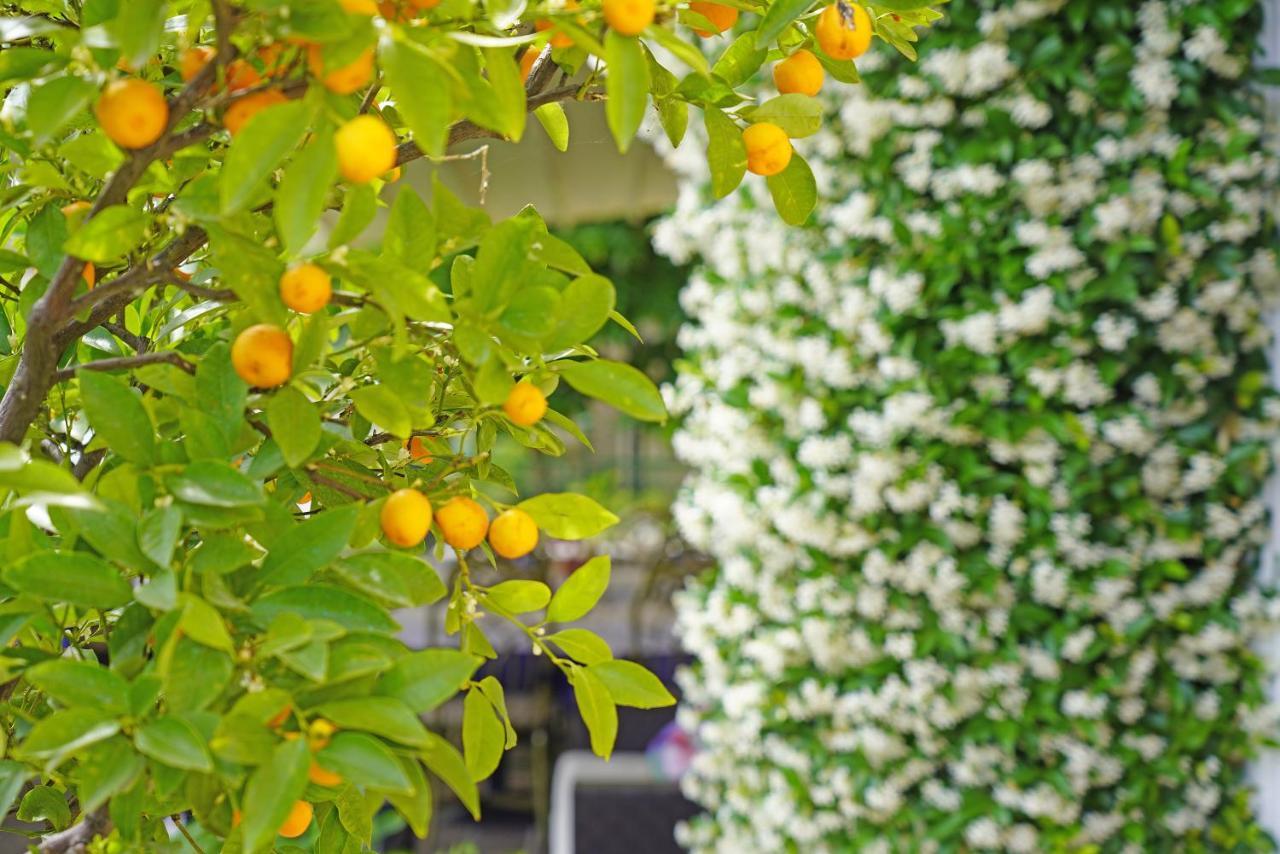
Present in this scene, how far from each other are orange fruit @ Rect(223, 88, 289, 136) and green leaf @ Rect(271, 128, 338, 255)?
50 millimetres

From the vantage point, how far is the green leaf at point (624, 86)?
365 mm

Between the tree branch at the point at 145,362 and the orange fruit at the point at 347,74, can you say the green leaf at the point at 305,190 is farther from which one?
the tree branch at the point at 145,362

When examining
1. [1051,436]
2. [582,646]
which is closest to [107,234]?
[582,646]

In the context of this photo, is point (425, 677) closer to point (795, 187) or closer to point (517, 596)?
point (517, 596)

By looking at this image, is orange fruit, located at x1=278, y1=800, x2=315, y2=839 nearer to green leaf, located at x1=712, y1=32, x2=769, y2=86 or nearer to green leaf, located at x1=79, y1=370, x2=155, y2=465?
green leaf, located at x1=79, y1=370, x2=155, y2=465

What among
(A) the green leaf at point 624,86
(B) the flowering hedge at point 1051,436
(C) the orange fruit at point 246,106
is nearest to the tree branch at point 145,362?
(C) the orange fruit at point 246,106

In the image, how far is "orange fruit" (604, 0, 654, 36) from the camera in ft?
1.23

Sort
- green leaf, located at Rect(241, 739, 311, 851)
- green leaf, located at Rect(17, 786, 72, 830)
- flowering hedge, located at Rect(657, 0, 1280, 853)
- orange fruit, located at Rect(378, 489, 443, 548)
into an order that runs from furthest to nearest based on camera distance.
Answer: flowering hedge, located at Rect(657, 0, 1280, 853) < green leaf, located at Rect(17, 786, 72, 830) < orange fruit, located at Rect(378, 489, 443, 548) < green leaf, located at Rect(241, 739, 311, 851)

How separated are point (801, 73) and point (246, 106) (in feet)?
0.86

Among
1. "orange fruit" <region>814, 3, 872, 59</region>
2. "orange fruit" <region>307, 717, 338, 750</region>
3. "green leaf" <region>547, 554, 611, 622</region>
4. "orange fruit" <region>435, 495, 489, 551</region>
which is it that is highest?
"orange fruit" <region>814, 3, 872, 59</region>

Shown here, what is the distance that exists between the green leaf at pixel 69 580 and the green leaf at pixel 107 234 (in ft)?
0.35

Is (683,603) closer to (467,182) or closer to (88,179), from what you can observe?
(467,182)

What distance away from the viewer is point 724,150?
49 centimetres

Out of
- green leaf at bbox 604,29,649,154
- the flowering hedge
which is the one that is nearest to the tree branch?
green leaf at bbox 604,29,649,154
